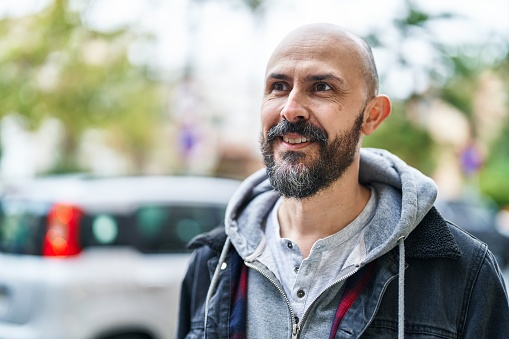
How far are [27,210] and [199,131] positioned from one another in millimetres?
5503

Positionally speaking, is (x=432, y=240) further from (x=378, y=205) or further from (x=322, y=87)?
(x=322, y=87)

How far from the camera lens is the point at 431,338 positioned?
1.86 m

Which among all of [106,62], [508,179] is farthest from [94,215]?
[508,179]

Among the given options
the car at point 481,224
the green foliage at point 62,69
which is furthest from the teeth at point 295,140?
the green foliage at point 62,69

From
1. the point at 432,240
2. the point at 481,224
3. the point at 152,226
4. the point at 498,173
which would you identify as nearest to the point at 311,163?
the point at 432,240

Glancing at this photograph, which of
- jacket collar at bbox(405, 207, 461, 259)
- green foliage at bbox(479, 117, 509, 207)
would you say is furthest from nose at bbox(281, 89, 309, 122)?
green foliage at bbox(479, 117, 509, 207)

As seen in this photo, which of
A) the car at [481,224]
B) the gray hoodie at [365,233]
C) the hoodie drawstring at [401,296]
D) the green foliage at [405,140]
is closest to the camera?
the hoodie drawstring at [401,296]

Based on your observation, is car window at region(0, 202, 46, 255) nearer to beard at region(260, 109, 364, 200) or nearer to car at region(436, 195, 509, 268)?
beard at region(260, 109, 364, 200)

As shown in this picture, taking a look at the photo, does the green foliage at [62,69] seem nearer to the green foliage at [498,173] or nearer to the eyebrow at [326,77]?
the eyebrow at [326,77]

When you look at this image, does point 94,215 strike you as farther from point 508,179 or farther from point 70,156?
point 508,179

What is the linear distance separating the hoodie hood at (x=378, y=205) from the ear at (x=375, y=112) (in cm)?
16

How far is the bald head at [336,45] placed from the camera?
2.10 m

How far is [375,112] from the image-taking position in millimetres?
2199

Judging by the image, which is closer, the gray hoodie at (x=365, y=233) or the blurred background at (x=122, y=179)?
the gray hoodie at (x=365, y=233)
